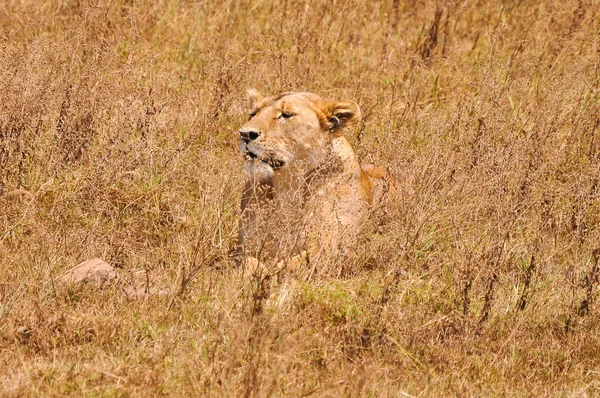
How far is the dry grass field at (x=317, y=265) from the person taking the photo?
5090 mm

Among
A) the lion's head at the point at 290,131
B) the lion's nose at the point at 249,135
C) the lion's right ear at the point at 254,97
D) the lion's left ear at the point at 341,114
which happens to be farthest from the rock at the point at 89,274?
the lion's left ear at the point at 341,114

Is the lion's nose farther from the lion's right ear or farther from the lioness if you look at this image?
the lion's right ear

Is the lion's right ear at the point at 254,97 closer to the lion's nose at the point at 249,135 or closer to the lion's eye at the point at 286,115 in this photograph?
the lion's eye at the point at 286,115

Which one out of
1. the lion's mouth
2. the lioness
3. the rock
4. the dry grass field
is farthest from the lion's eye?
the rock

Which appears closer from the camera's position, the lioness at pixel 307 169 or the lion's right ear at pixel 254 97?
the lioness at pixel 307 169

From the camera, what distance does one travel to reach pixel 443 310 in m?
5.78

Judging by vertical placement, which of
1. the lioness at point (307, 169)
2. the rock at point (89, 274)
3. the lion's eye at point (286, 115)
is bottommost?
the rock at point (89, 274)

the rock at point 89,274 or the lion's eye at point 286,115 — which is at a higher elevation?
the lion's eye at point 286,115

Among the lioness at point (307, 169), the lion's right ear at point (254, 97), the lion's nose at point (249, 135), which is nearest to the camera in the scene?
the lioness at point (307, 169)

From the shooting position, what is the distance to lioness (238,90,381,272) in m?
6.33

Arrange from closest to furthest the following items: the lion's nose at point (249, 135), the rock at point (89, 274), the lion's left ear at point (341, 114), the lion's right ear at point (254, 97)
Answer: the rock at point (89, 274), the lion's nose at point (249, 135), the lion's left ear at point (341, 114), the lion's right ear at point (254, 97)

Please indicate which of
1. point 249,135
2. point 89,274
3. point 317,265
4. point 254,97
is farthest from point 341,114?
point 89,274

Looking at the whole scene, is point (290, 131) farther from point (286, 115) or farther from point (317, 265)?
point (317, 265)

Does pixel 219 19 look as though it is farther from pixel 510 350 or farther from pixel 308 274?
pixel 510 350
